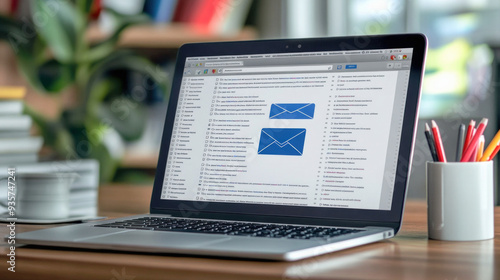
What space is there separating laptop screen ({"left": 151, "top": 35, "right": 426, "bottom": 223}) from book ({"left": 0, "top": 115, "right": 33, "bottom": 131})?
16.4 inches

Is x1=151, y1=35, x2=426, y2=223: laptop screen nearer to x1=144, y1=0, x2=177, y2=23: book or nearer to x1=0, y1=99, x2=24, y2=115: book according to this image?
x1=0, y1=99, x2=24, y2=115: book

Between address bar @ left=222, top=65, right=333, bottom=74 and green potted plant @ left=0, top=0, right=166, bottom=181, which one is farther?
green potted plant @ left=0, top=0, right=166, bottom=181

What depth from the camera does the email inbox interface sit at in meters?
0.84

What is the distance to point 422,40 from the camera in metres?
0.86

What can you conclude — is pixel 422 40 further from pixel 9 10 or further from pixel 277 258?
pixel 9 10

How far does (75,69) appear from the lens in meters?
2.35

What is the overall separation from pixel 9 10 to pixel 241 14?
0.95 metres

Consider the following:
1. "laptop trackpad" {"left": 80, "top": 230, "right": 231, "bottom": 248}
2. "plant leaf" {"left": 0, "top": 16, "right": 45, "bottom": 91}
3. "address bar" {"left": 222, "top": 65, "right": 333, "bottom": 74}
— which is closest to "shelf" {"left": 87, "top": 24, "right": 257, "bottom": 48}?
"plant leaf" {"left": 0, "top": 16, "right": 45, "bottom": 91}

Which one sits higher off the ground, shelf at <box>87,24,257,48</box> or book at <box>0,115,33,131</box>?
shelf at <box>87,24,257,48</box>

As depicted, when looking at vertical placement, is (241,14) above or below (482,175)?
above

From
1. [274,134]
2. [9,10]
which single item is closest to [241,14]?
[9,10]

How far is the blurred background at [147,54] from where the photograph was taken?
7.51 ft

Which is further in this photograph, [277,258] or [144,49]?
[144,49]

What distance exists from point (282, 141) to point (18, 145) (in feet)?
1.96
